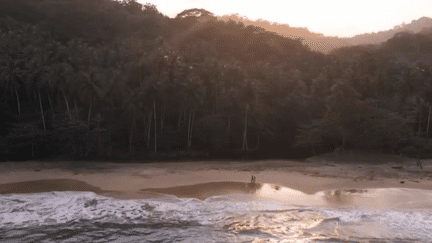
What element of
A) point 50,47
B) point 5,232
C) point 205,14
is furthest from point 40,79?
point 205,14

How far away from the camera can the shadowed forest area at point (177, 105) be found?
38.7 m

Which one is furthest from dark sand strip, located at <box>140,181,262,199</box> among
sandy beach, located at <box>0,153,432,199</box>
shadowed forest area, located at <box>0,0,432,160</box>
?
shadowed forest area, located at <box>0,0,432,160</box>

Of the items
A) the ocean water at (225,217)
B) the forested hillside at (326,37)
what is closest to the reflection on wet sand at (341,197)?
the ocean water at (225,217)

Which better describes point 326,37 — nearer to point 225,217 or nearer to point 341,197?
point 341,197

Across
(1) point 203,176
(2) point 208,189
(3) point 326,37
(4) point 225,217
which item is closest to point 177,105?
(1) point 203,176

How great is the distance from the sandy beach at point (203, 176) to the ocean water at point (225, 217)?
77.5 inches

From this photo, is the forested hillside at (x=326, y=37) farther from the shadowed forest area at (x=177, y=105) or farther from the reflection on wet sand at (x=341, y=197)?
the reflection on wet sand at (x=341, y=197)

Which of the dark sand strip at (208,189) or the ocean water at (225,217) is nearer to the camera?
the ocean water at (225,217)

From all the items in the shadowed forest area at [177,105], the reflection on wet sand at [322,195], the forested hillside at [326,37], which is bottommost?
the reflection on wet sand at [322,195]

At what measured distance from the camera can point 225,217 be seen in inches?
623

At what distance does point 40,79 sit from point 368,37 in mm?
146940

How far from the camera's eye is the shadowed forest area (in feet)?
127

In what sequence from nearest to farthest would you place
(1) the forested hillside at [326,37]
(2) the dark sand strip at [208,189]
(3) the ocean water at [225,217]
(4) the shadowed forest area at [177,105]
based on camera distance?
(3) the ocean water at [225,217], (2) the dark sand strip at [208,189], (4) the shadowed forest area at [177,105], (1) the forested hillside at [326,37]

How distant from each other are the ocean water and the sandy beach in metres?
1.97
